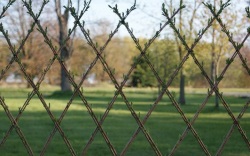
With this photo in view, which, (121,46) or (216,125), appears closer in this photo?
(216,125)

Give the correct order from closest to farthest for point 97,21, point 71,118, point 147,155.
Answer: point 147,155
point 71,118
point 97,21

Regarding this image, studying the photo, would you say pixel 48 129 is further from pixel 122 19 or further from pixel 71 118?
pixel 122 19

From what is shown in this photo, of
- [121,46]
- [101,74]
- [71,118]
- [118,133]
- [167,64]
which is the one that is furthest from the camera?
[121,46]

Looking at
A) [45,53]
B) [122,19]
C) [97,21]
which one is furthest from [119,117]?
[45,53]

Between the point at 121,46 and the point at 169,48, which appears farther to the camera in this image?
the point at 121,46

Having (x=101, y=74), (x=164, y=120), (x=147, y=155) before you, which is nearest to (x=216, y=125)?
(x=164, y=120)

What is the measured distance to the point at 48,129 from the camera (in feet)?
34.0

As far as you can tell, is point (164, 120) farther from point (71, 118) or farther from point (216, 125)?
point (71, 118)

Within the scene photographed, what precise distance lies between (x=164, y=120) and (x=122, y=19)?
28.4ft

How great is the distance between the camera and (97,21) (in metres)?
27.2

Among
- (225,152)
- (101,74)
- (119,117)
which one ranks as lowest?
A: (225,152)

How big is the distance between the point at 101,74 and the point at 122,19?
4843 centimetres

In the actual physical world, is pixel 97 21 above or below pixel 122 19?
above

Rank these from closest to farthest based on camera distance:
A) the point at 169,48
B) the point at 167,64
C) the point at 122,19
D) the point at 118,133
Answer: the point at 122,19
the point at 118,133
the point at 169,48
the point at 167,64
